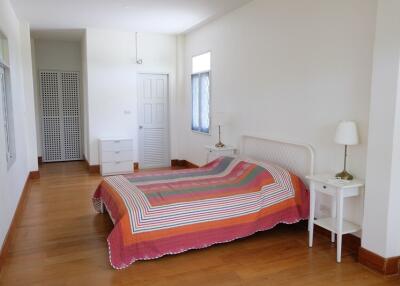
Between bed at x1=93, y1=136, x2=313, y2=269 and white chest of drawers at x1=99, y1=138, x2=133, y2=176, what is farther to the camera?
white chest of drawers at x1=99, y1=138, x2=133, y2=176

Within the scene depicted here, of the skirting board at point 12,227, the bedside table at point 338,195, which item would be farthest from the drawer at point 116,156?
the bedside table at point 338,195

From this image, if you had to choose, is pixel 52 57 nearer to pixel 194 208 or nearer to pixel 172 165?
pixel 172 165

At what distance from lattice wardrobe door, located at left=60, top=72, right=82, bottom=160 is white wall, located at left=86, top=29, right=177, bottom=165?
5.20 feet

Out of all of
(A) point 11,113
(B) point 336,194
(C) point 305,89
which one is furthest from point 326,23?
(A) point 11,113

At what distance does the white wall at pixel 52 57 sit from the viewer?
7293mm

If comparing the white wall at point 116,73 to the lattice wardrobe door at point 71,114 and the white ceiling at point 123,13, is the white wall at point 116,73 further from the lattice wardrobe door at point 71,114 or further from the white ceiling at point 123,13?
the lattice wardrobe door at point 71,114

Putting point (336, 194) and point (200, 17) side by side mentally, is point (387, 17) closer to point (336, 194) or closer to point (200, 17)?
point (336, 194)

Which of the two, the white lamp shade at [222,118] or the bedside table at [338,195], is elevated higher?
the white lamp shade at [222,118]

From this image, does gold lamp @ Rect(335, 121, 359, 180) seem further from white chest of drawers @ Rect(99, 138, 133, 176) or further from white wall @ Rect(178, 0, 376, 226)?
white chest of drawers @ Rect(99, 138, 133, 176)

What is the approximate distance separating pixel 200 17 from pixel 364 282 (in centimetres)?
423

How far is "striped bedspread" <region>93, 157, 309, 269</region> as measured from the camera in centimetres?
283

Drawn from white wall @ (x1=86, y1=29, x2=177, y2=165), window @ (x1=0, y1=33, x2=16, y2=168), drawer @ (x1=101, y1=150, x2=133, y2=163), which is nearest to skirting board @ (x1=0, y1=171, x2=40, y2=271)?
window @ (x1=0, y1=33, x2=16, y2=168)

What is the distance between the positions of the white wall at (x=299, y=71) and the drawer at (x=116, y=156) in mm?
1951

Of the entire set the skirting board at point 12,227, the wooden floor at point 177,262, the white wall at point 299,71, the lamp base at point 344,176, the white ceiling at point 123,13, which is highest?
the white ceiling at point 123,13
